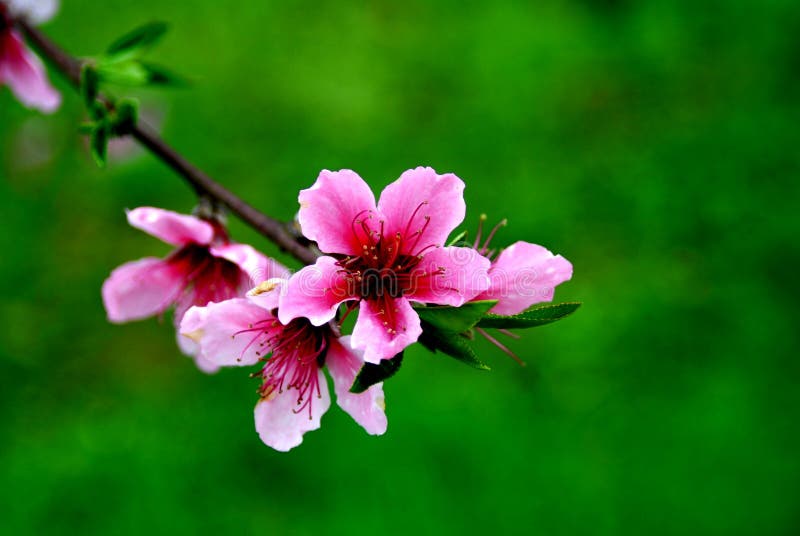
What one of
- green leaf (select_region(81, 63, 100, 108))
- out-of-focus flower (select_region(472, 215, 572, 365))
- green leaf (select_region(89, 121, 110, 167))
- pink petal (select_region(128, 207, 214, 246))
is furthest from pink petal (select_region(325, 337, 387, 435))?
green leaf (select_region(81, 63, 100, 108))

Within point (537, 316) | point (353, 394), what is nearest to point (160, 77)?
point (353, 394)

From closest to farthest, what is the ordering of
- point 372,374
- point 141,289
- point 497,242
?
1. point 372,374
2. point 141,289
3. point 497,242

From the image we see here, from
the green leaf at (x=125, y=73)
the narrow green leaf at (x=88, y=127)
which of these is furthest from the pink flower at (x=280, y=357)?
the green leaf at (x=125, y=73)

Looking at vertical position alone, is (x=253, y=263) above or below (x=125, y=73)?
below

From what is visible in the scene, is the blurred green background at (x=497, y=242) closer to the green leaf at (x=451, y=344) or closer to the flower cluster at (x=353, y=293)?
the flower cluster at (x=353, y=293)

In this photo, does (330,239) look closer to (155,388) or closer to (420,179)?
(420,179)

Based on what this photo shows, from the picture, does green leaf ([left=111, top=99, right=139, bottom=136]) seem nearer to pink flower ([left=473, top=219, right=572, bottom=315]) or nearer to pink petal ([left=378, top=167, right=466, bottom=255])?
pink petal ([left=378, top=167, right=466, bottom=255])

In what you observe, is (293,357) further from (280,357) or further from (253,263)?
(253,263)
